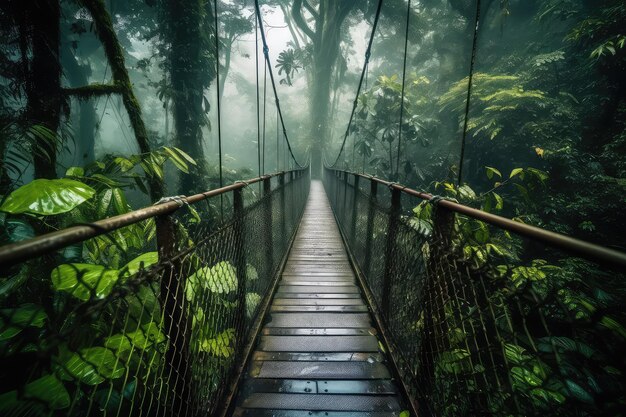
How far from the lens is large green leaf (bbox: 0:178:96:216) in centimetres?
90

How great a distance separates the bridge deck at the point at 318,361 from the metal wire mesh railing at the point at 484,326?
168mm

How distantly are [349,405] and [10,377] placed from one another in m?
1.49

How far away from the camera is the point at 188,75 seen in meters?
6.36

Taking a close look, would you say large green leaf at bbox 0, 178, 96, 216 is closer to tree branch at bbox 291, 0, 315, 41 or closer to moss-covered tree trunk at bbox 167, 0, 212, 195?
moss-covered tree trunk at bbox 167, 0, 212, 195

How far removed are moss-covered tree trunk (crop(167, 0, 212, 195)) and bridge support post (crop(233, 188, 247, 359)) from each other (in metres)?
5.03

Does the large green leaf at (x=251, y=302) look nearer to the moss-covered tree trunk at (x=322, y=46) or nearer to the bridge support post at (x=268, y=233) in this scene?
the bridge support post at (x=268, y=233)

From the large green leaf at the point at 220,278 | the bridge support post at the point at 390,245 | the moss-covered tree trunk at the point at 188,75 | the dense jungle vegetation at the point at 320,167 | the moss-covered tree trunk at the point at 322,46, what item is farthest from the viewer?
the moss-covered tree trunk at the point at 322,46

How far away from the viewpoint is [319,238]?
4617mm

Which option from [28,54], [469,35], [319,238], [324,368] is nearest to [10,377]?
[324,368]

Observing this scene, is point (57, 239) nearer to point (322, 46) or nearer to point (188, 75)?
point (188, 75)

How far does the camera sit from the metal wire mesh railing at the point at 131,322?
0.57m

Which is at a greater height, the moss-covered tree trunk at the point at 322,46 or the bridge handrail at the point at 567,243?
the moss-covered tree trunk at the point at 322,46

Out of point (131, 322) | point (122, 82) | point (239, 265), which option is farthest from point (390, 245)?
point (122, 82)

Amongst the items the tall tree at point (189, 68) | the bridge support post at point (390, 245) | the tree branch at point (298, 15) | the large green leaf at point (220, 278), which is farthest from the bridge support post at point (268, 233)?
the tree branch at point (298, 15)
